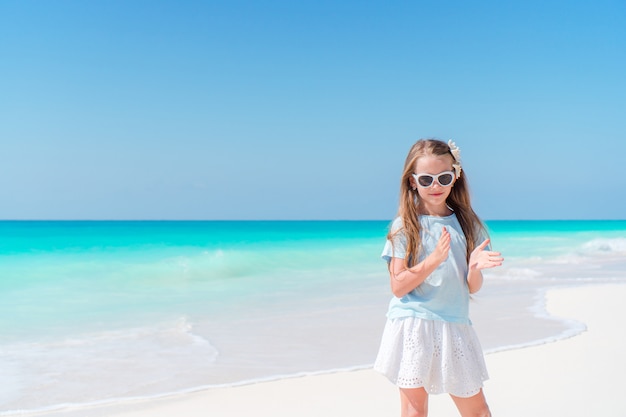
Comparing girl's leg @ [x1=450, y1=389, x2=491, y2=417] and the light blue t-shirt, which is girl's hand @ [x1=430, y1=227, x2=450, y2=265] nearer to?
the light blue t-shirt

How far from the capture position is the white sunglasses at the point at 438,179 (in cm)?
300

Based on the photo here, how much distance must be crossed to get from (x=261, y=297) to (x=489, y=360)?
6647 mm

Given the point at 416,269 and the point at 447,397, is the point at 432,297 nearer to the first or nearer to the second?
the point at 416,269

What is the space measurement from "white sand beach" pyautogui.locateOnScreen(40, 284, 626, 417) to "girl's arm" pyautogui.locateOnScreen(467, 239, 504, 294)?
72.4 inches

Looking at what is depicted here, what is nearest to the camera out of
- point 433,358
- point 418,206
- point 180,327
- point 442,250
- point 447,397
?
point 442,250

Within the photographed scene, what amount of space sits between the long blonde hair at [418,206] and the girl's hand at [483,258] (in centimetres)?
15

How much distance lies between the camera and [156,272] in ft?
64.1

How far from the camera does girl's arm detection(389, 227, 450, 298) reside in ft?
9.12

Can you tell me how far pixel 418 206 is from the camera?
3.17 meters

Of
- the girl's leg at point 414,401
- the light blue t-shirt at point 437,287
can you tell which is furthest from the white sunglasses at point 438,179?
the girl's leg at point 414,401

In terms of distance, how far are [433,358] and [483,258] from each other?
48 centimetres

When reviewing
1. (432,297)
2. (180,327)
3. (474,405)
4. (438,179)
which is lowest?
(180,327)

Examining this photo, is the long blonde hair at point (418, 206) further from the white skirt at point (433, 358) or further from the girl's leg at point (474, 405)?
the girl's leg at point (474, 405)

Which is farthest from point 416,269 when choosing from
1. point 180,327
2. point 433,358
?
point 180,327
